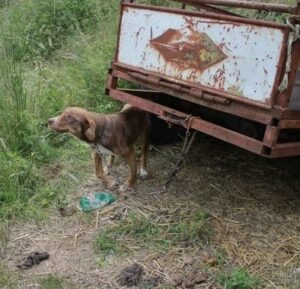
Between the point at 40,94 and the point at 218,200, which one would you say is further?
the point at 40,94

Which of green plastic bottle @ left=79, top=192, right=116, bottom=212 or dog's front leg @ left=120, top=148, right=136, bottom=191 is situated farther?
dog's front leg @ left=120, top=148, right=136, bottom=191

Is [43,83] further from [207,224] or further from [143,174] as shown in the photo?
[207,224]

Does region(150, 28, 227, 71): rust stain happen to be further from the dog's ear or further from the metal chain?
the dog's ear

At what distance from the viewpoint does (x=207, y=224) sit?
446 centimetres

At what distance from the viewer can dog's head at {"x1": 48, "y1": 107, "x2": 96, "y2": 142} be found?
4734 mm

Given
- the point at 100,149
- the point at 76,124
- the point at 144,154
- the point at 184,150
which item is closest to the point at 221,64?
the point at 184,150

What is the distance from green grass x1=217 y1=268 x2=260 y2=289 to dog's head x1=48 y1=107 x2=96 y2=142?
1699mm

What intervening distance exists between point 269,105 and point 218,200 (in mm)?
1492

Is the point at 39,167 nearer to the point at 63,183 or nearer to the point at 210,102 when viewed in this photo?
the point at 63,183

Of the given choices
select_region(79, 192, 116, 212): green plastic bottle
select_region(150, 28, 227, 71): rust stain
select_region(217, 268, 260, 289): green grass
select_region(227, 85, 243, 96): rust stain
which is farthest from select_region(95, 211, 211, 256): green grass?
select_region(150, 28, 227, 71): rust stain

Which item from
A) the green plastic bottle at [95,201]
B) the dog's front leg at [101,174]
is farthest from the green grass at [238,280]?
the dog's front leg at [101,174]

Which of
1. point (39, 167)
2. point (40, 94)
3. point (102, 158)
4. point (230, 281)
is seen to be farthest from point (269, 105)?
point (40, 94)

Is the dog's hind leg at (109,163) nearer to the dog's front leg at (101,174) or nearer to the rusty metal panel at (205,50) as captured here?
the dog's front leg at (101,174)

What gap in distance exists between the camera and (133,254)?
13.8 feet
